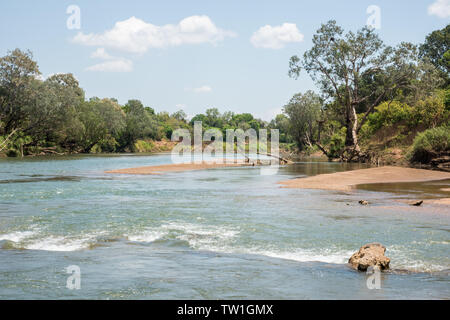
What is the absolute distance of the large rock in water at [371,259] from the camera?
Answer: 30.8 ft

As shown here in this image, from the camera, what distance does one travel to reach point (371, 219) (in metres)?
15.8

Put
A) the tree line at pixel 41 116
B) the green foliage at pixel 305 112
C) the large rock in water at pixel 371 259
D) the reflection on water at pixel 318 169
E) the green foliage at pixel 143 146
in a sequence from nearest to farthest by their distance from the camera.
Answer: the large rock in water at pixel 371 259, the reflection on water at pixel 318 169, the tree line at pixel 41 116, the green foliage at pixel 305 112, the green foliage at pixel 143 146

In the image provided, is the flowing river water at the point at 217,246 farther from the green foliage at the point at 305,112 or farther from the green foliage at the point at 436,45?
the green foliage at the point at 436,45

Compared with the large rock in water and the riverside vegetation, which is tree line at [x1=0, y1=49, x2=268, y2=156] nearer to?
the riverside vegetation

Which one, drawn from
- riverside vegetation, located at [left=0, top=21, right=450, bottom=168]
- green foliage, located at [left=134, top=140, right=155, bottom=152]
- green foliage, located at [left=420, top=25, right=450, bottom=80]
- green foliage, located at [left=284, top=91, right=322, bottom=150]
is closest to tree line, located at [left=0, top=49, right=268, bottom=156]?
riverside vegetation, located at [left=0, top=21, right=450, bottom=168]

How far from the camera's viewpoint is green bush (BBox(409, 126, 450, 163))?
131ft

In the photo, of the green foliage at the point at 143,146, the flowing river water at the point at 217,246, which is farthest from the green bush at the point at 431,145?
the green foliage at the point at 143,146

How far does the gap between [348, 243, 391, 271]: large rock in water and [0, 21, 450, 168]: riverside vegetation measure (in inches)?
1339

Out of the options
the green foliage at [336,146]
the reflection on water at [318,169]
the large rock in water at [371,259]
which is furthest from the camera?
the green foliage at [336,146]

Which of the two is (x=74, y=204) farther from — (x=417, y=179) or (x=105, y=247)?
(x=417, y=179)

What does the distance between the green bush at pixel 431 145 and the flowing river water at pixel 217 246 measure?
19627 millimetres

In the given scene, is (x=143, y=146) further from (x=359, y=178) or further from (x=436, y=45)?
(x=359, y=178)

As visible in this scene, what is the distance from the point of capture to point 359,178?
109 feet

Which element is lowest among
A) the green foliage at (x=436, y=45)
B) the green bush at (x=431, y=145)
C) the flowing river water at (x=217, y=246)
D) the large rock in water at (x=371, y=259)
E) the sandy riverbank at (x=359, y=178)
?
the flowing river water at (x=217, y=246)
